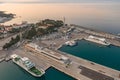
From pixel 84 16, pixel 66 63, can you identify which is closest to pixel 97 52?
pixel 66 63

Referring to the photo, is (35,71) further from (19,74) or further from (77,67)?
(77,67)

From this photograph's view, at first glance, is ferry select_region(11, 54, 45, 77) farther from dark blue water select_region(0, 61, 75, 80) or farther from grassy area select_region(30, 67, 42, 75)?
dark blue water select_region(0, 61, 75, 80)

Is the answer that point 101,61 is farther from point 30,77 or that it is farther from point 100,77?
point 30,77

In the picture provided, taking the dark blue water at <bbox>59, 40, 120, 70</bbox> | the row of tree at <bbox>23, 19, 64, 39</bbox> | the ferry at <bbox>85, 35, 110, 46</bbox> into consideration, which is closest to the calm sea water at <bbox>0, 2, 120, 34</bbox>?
the ferry at <bbox>85, 35, 110, 46</bbox>

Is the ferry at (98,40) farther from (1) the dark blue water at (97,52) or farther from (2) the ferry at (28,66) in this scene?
(2) the ferry at (28,66)

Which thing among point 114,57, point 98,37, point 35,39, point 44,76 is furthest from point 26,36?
point 114,57

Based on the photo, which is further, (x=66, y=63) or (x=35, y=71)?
(x=66, y=63)

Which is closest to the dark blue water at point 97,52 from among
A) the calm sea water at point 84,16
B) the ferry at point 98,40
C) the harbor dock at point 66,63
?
the ferry at point 98,40

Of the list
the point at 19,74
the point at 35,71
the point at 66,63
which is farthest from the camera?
the point at 66,63
